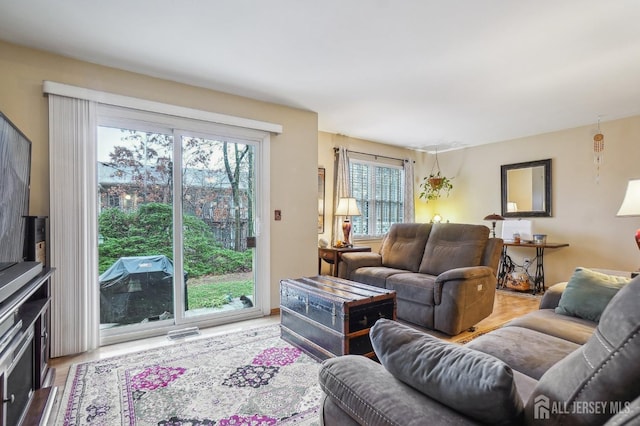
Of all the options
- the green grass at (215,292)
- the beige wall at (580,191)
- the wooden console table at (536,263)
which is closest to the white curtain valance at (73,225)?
the green grass at (215,292)

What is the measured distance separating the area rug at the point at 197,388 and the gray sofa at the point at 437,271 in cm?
126

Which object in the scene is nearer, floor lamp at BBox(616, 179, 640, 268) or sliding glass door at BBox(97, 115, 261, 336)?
floor lamp at BBox(616, 179, 640, 268)

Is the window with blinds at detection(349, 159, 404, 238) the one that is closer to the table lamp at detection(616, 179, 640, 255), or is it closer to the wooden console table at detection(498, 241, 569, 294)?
the wooden console table at detection(498, 241, 569, 294)

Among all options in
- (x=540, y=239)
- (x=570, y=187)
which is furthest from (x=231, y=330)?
(x=570, y=187)

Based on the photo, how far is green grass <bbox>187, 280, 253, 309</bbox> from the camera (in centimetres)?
331

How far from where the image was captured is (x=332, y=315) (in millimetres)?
2361

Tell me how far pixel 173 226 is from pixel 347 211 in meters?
2.37

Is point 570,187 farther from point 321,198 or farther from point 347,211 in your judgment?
point 321,198

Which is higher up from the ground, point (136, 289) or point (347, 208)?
point (347, 208)

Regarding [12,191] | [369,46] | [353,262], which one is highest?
[369,46]

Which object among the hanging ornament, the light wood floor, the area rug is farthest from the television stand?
the hanging ornament

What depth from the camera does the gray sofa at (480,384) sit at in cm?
67

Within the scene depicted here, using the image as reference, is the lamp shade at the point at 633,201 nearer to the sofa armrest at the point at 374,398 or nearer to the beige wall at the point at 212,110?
the sofa armrest at the point at 374,398

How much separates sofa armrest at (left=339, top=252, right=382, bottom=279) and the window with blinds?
1.34 metres
